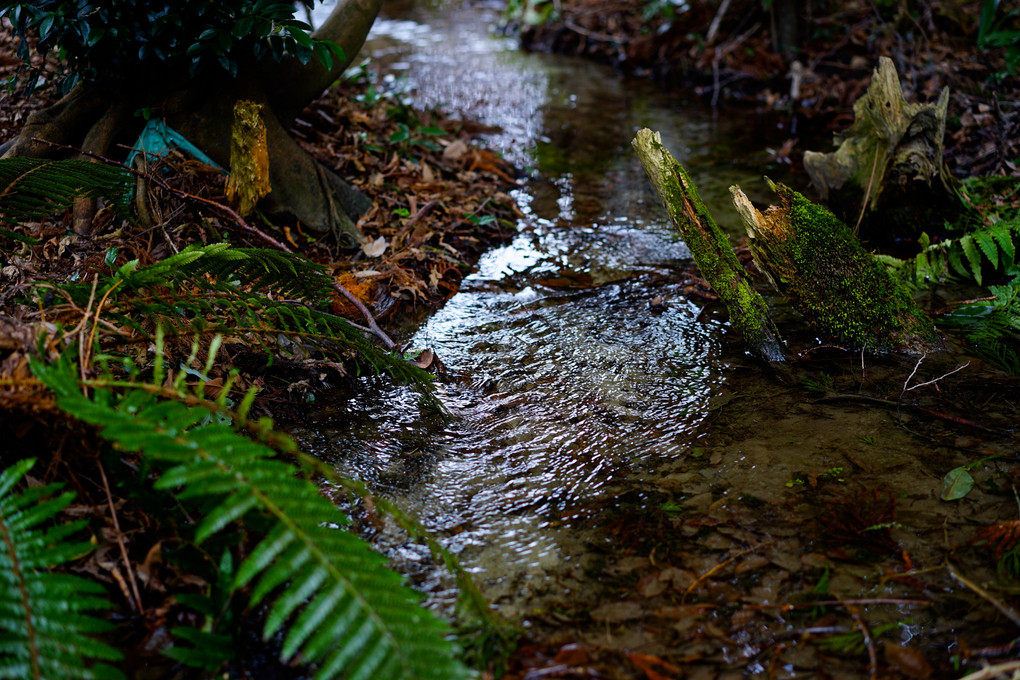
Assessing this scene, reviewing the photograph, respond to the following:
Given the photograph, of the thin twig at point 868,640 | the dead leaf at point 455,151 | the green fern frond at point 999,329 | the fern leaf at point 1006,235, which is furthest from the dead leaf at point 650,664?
the dead leaf at point 455,151

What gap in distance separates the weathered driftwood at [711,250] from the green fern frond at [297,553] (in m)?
2.11

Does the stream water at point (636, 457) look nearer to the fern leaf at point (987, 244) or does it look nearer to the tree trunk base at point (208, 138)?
the fern leaf at point (987, 244)

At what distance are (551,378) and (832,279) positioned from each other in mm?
1410

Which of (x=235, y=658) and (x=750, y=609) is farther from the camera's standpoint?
(x=750, y=609)

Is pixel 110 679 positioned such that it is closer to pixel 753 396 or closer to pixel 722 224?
pixel 753 396

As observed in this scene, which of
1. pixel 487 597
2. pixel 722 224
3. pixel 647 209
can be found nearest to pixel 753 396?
pixel 487 597

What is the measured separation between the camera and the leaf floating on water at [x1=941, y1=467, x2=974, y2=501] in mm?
2084

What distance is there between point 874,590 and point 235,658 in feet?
5.55

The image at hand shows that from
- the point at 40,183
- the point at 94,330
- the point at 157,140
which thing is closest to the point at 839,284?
the point at 94,330

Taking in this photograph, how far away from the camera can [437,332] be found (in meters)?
3.30

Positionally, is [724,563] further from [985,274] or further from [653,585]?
[985,274]

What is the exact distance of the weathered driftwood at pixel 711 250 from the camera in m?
2.92

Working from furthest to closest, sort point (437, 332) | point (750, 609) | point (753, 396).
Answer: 1. point (437, 332)
2. point (753, 396)
3. point (750, 609)

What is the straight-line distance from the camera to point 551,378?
2.90 meters
